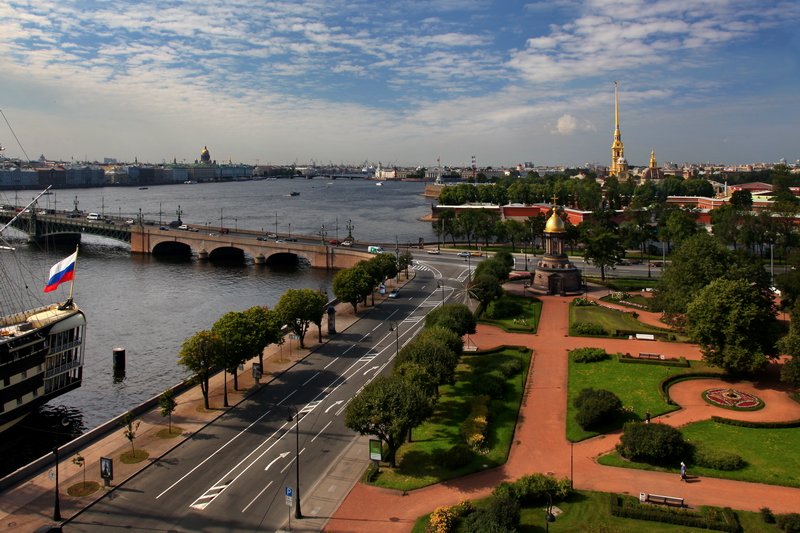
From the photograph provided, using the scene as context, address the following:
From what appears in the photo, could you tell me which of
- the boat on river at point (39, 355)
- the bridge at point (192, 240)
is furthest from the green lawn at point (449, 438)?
the bridge at point (192, 240)

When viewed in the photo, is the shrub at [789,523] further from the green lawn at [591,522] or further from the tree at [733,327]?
the tree at [733,327]

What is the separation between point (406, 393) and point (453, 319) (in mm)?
15442

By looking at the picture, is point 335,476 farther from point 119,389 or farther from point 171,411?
point 119,389

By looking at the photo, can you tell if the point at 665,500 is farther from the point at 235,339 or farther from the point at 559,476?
the point at 235,339

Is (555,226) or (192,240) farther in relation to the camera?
(192,240)

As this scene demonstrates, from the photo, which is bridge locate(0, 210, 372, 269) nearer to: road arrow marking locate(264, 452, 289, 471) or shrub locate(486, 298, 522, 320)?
shrub locate(486, 298, 522, 320)

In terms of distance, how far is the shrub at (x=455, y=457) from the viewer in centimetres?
2886

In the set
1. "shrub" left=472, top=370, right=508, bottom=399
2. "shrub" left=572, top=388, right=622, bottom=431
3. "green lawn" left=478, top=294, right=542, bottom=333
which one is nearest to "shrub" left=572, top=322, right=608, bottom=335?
"green lawn" left=478, top=294, right=542, bottom=333

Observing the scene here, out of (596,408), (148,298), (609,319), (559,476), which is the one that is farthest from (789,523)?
(148,298)

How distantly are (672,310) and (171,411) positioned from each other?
3949 cm

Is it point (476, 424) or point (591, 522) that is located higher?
point (476, 424)

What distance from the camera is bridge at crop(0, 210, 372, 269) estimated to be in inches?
3632

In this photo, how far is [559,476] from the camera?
28234mm

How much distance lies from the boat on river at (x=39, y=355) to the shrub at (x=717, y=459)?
1525 inches
